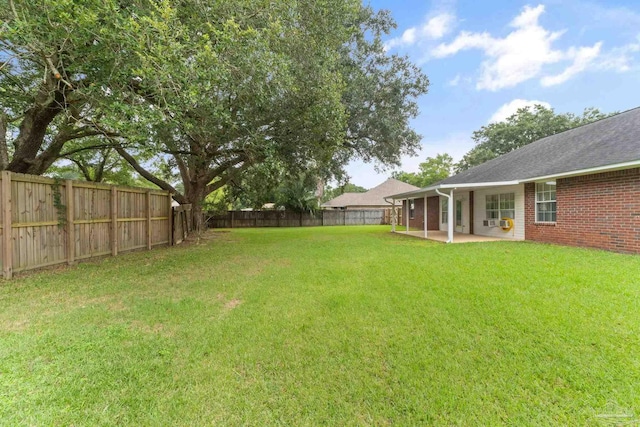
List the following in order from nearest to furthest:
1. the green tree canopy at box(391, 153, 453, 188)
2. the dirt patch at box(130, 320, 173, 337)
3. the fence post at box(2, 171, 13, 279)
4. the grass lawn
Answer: the grass lawn
the dirt patch at box(130, 320, 173, 337)
the fence post at box(2, 171, 13, 279)
the green tree canopy at box(391, 153, 453, 188)

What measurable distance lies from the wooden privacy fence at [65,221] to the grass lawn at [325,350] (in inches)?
33.3

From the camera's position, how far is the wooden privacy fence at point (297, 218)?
22725mm

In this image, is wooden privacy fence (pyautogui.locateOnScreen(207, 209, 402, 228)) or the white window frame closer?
the white window frame

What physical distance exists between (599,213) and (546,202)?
1754 millimetres

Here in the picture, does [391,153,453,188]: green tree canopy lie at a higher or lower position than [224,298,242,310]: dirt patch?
higher

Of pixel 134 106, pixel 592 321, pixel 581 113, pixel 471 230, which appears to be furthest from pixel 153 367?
pixel 581 113

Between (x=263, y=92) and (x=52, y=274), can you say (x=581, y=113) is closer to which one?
(x=263, y=92)

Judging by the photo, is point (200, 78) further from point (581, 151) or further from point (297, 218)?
point (297, 218)

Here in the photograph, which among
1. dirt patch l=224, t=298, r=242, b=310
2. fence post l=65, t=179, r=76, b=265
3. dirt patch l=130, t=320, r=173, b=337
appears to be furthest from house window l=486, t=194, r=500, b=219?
fence post l=65, t=179, r=76, b=265

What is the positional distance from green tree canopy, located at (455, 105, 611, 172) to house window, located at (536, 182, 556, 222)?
2432 cm

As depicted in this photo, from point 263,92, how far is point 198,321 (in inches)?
179

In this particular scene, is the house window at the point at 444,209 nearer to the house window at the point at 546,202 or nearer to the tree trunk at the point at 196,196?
the house window at the point at 546,202

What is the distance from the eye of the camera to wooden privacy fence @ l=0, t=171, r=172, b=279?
5.26 meters

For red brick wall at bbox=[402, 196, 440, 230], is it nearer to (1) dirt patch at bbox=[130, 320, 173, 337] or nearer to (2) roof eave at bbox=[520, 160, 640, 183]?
(2) roof eave at bbox=[520, 160, 640, 183]
